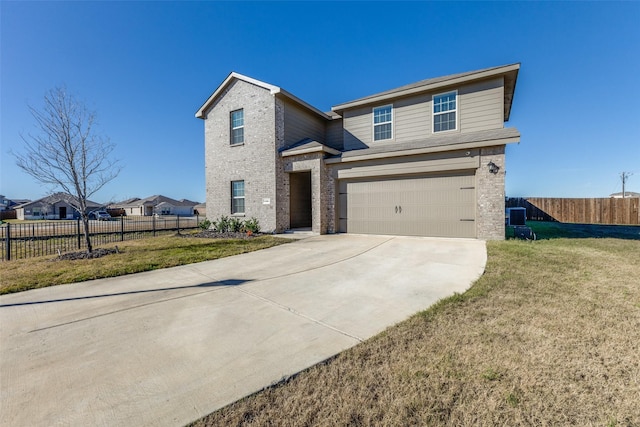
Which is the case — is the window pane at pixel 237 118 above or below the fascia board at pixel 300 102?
below

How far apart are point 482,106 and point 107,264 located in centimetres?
1324

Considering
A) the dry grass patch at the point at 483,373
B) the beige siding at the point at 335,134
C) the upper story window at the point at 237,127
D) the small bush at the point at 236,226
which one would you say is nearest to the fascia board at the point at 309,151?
the upper story window at the point at 237,127

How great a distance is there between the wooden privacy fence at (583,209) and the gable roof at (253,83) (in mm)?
17602

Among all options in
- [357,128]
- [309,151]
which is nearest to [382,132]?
[357,128]

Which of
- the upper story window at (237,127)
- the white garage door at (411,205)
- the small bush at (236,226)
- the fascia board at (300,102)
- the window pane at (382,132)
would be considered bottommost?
the small bush at (236,226)

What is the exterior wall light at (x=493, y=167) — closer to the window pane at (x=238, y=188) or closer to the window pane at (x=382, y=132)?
the window pane at (x=382, y=132)

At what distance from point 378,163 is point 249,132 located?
6.46m

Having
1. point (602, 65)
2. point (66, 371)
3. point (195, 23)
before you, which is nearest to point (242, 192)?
point (195, 23)

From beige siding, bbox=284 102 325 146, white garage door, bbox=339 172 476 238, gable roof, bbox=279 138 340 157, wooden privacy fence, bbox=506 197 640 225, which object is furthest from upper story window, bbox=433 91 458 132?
wooden privacy fence, bbox=506 197 640 225

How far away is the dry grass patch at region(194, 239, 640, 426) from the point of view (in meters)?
1.77

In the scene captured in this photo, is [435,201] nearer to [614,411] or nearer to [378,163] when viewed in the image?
[378,163]

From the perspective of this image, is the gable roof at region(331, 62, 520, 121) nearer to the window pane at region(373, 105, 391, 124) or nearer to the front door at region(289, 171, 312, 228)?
the window pane at region(373, 105, 391, 124)

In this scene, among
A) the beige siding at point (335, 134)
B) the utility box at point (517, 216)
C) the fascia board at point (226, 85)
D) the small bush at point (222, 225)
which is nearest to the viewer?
the fascia board at point (226, 85)

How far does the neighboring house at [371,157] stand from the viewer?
30.2ft
